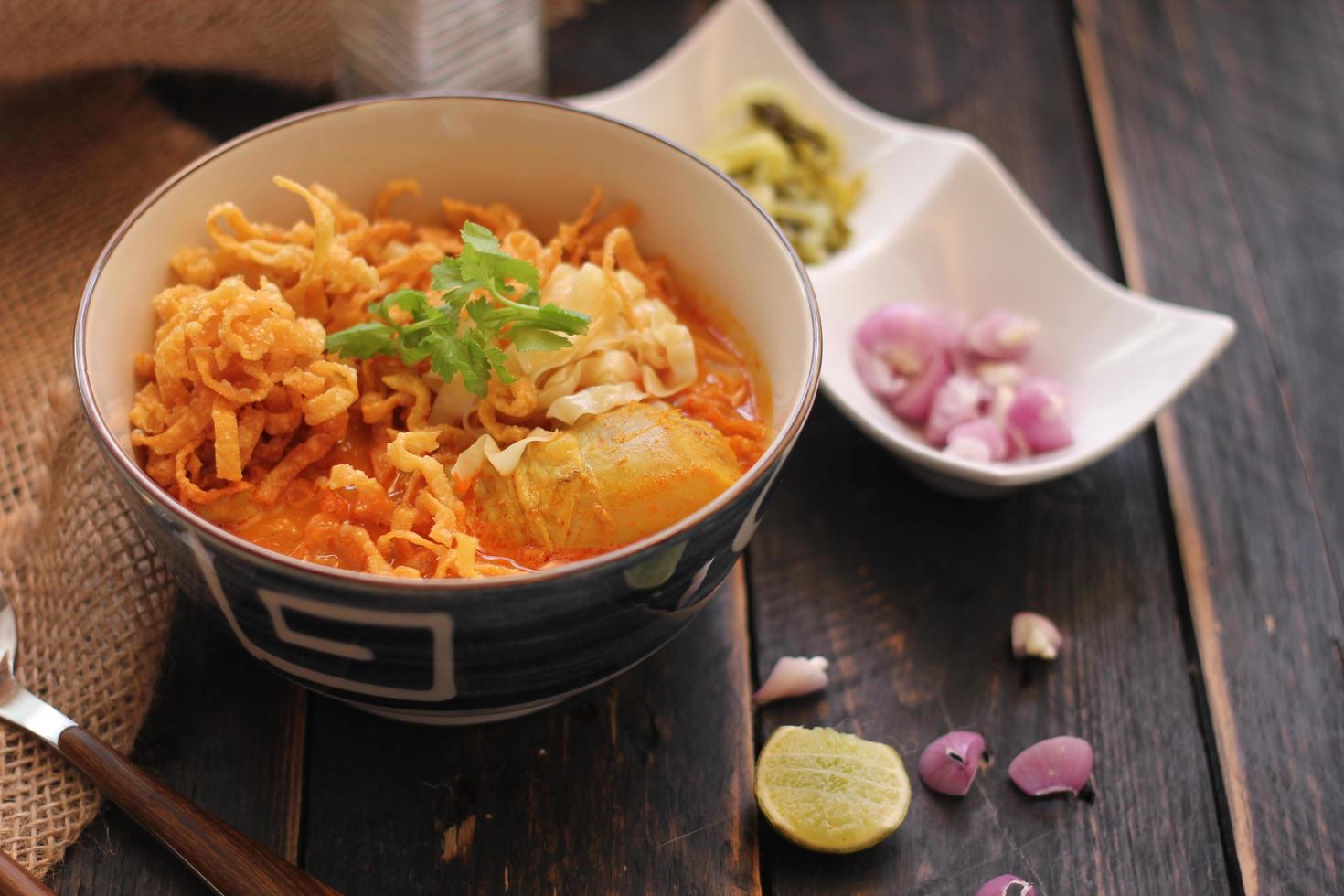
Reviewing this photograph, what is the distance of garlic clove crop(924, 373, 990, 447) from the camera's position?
2977 millimetres

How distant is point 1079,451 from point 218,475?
72.9 inches

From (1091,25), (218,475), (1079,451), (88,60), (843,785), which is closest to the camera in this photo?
(218,475)

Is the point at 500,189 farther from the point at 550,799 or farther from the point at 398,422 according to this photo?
the point at 550,799

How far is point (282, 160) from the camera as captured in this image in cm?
254

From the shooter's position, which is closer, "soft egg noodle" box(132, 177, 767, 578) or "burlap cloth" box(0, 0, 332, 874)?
"soft egg noodle" box(132, 177, 767, 578)

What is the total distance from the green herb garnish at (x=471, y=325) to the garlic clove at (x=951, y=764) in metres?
1.05

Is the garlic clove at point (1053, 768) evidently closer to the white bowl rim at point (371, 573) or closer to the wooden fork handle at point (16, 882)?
the white bowl rim at point (371, 573)

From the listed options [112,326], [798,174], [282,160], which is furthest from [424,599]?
[798,174]

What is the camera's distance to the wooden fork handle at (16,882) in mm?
1962

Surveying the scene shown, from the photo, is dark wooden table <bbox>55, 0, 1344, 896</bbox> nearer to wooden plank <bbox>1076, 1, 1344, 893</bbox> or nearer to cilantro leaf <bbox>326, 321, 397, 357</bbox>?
wooden plank <bbox>1076, 1, 1344, 893</bbox>

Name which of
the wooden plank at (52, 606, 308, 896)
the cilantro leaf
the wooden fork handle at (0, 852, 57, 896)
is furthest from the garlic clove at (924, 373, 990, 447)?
the wooden fork handle at (0, 852, 57, 896)

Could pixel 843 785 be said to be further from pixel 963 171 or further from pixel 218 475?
pixel 963 171

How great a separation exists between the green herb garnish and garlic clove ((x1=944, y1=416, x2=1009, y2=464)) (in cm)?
101

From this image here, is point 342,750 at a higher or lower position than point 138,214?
lower
